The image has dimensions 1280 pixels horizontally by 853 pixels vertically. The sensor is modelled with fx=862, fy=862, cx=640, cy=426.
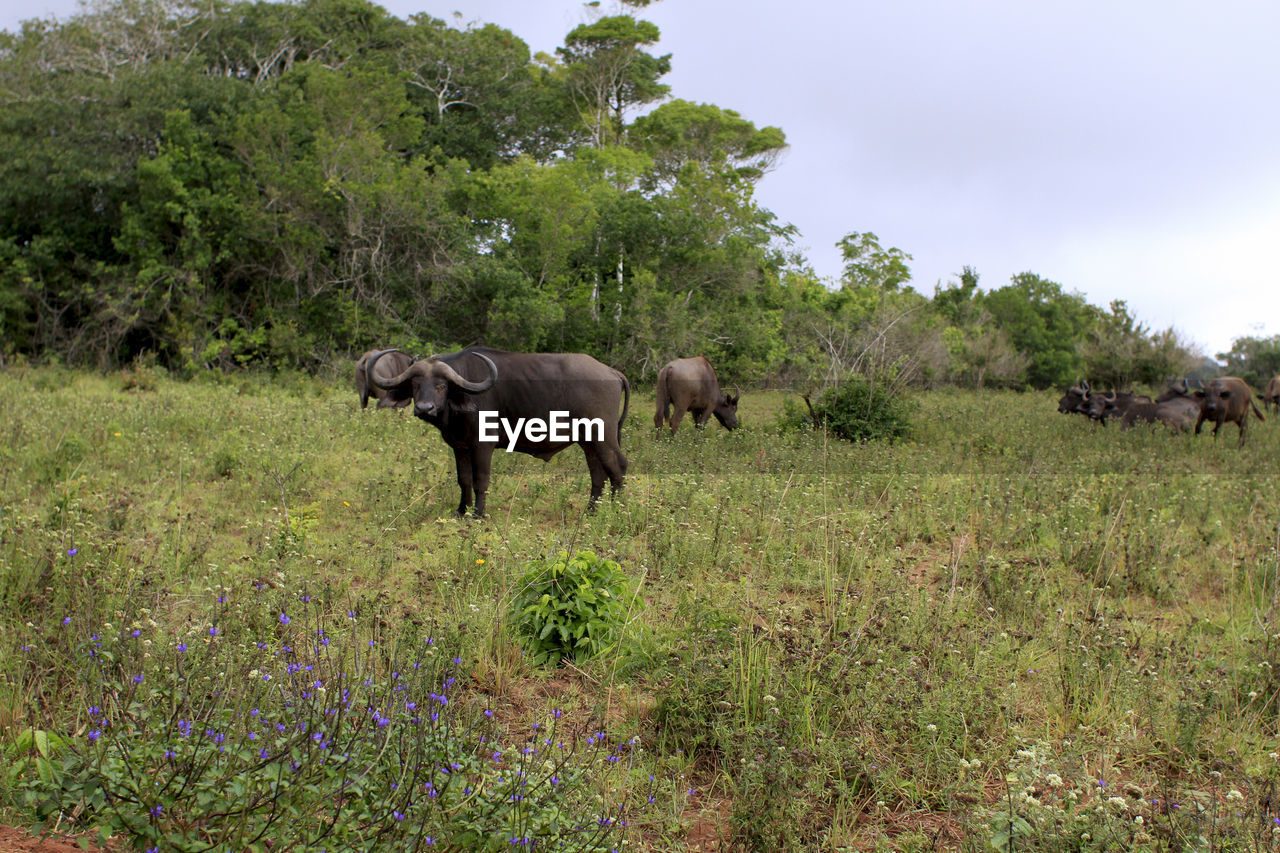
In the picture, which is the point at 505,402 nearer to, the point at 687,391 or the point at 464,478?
the point at 464,478

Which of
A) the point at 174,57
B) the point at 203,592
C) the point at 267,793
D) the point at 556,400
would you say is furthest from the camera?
the point at 174,57

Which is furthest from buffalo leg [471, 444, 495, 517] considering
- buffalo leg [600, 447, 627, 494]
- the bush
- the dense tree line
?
the dense tree line

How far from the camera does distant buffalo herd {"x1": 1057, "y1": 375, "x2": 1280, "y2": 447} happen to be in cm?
1569

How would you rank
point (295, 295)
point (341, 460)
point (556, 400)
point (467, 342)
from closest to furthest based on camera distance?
point (556, 400)
point (341, 460)
point (467, 342)
point (295, 295)

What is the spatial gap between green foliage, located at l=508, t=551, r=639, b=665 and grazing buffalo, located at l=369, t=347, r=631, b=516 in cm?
289

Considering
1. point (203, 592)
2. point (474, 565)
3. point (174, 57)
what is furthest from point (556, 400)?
point (174, 57)

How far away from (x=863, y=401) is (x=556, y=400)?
6.29 m

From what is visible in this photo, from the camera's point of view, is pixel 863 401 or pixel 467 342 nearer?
pixel 863 401

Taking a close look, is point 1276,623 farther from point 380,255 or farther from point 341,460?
point 380,255

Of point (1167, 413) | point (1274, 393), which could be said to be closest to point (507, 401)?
point (1167, 413)

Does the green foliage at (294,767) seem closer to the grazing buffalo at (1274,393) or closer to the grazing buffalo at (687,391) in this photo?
the grazing buffalo at (687,391)

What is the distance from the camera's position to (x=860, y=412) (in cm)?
1272

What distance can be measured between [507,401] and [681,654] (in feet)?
14.3

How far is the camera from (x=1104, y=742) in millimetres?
3744
